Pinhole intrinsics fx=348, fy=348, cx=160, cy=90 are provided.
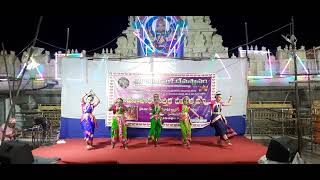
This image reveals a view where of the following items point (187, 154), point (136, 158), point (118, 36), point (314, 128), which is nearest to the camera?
point (136, 158)

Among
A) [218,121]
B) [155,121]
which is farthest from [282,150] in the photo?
[155,121]

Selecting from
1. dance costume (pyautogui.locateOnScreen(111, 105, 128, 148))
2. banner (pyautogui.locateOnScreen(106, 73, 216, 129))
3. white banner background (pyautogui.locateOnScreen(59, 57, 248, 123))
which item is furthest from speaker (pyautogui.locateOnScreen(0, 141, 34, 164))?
banner (pyautogui.locateOnScreen(106, 73, 216, 129))

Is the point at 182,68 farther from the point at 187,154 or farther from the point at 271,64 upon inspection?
the point at 271,64

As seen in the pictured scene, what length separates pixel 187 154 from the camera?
317 inches

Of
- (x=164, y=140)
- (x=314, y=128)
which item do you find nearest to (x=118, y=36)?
(x=164, y=140)

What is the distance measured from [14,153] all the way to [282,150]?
4705 mm

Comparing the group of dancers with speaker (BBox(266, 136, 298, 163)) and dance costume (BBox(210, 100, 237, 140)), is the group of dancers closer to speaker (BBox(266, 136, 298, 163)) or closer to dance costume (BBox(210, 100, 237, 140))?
dance costume (BBox(210, 100, 237, 140))

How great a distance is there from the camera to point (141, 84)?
35.2 ft

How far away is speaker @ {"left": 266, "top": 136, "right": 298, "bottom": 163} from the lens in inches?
246

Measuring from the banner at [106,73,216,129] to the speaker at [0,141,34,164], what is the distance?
15.8 ft

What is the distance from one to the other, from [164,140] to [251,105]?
14.9 ft

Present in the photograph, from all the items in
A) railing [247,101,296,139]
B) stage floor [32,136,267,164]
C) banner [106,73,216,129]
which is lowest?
stage floor [32,136,267,164]

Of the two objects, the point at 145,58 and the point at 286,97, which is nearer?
the point at 145,58

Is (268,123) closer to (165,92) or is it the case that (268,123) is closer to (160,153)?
(165,92)
